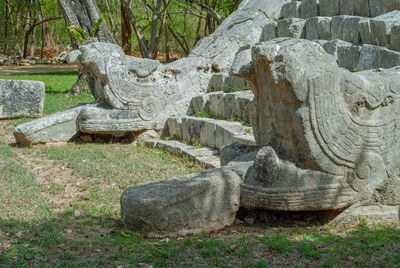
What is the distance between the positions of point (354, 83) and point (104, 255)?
96.3 inches

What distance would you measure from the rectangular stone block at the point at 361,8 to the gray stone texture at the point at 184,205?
4.67 metres

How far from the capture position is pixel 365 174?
12.8 ft

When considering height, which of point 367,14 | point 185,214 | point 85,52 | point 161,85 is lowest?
point 185,214

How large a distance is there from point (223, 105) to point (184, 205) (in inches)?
148

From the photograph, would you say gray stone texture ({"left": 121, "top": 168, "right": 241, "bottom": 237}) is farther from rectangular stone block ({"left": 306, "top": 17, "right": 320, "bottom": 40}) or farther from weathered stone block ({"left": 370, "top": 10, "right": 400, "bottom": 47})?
rectangular stone block ({"left": 306, "top": 17, "right": 320, "bottom": 40})

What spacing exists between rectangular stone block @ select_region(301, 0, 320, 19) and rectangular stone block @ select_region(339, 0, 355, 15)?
0.64 meters

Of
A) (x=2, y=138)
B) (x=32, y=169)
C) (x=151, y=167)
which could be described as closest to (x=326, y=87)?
(x=151, y=167)

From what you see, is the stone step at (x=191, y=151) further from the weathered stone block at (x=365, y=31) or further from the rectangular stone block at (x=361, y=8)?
the rectangular stone block at (x=361, y=8)

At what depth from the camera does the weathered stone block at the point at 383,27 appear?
6.02 metres

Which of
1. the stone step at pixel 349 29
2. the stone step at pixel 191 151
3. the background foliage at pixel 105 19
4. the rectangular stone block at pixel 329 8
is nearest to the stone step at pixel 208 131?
the stone step at pixel 191 151

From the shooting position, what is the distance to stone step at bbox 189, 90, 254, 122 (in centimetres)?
692

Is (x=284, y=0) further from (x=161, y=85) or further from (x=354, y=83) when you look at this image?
(x=354, y=83)

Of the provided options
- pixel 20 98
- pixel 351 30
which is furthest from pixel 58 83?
pixel 351 30

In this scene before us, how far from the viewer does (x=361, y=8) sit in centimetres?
752
